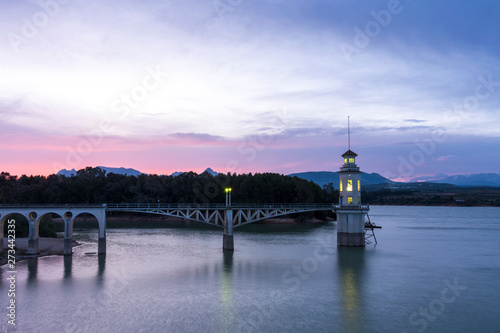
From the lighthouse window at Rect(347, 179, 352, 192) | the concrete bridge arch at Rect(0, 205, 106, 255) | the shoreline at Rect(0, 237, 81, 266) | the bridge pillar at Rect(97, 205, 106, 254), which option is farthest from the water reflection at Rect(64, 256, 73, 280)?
the lighthouse window at Rect(347, 179, 352, 192)

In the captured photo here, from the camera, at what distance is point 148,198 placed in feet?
473

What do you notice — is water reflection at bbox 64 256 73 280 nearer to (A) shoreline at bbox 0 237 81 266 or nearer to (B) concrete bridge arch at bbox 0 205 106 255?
(B) concrete bridge arch at bbox 0 205 106 255

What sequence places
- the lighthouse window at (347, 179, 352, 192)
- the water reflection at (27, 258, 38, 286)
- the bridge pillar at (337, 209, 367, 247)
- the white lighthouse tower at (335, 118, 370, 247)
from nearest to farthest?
the water reflection at (27, 258, 38, 286), the white lighthouse tower at (335, 118, 370, 247), the bridge pillar at (337, 209, 367, 247), the lighthouse window at (347, 179, 352, 192)

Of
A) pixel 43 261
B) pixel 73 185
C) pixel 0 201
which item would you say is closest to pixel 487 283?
pixel 43 261

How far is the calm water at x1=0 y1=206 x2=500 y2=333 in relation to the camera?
31.5 meters

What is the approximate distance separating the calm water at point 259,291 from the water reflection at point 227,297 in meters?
0.10

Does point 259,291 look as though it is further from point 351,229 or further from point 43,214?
point 43,214

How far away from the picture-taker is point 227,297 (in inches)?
1519

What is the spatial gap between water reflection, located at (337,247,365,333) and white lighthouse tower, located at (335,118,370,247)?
2267 millimetres

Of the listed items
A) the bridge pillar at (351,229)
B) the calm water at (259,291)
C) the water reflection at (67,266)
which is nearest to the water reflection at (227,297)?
the calm water at (259,291)

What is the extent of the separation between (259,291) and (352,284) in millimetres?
10644

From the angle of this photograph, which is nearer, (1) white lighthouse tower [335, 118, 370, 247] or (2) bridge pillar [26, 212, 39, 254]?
(2) bridge pillar [26, 212, 39, 254]

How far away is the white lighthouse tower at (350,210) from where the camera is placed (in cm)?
6875

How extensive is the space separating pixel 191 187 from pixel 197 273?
4010 inches
